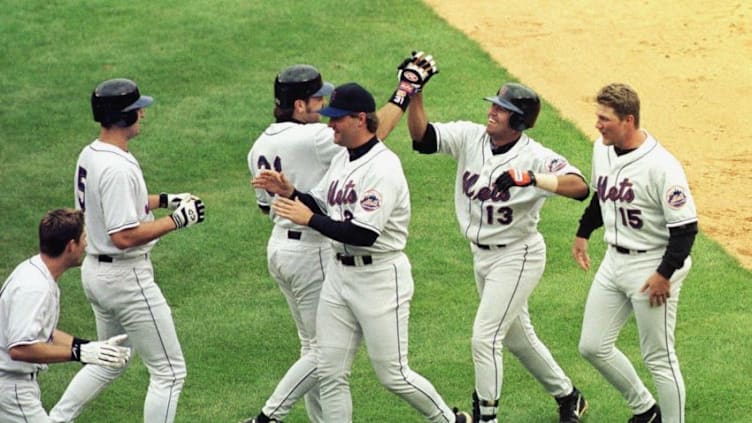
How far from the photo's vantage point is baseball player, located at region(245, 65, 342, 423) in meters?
7.52

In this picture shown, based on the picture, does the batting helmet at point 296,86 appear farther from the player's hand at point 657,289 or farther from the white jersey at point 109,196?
the player's hand at point 657,289

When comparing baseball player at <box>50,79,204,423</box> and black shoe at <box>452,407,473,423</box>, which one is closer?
baseball player at <box>50,79,204,423</box>

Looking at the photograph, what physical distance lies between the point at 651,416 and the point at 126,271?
3.08 meters

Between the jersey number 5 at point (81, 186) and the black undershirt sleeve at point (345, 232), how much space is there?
128 centimetres

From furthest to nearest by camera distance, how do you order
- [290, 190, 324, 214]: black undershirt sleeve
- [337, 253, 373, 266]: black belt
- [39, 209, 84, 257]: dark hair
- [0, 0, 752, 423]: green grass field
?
[0, 0, 752, 423]: green grass field → [290, 190, 324, 214]: black undershirt sleeve → [337, 253, 373, 266]: black belt → [39, 209, 84, 257]: dark hair

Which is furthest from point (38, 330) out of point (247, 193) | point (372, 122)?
point (247, 193)

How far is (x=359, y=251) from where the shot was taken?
7.13 metres

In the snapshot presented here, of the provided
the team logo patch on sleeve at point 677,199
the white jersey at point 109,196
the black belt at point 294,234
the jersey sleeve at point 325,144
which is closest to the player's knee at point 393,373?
the black belt at point 294,234

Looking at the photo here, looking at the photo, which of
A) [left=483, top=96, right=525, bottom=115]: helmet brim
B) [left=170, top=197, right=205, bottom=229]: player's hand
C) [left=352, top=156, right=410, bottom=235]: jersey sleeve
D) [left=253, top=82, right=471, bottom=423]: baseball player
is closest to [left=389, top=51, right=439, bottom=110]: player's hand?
[left=483, top=96, right=525, bottom=115]: helmet brim

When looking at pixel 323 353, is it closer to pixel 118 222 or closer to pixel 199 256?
pixel 118 222

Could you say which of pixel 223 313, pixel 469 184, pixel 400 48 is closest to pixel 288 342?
pixel 223 313

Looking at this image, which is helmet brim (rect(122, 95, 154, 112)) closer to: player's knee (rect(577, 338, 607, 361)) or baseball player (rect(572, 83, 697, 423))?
baseball player (rect(572, 83, 697, 423))

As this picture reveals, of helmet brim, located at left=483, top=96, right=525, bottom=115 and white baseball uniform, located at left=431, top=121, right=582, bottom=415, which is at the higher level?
helmet brim, located at left=483, top=96, right=525, bottom=115

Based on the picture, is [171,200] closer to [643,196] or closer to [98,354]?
[98,354]
